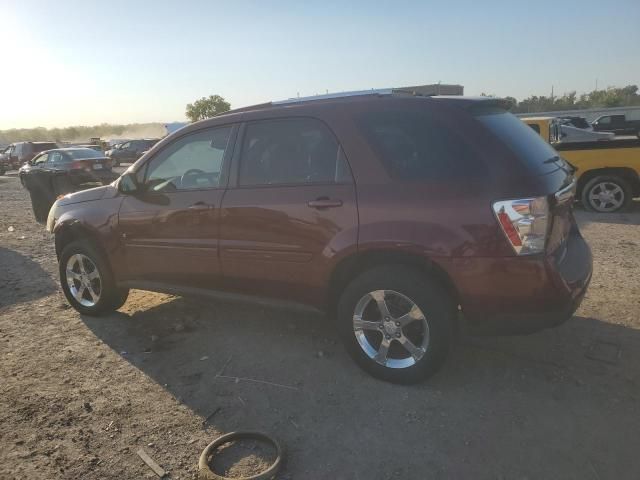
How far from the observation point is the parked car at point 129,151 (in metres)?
32.1

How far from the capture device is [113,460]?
280 centimetres

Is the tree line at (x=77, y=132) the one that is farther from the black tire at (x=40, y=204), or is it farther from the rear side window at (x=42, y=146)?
the black tire at (x=40, y=204)

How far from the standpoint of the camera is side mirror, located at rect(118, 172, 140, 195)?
432cm

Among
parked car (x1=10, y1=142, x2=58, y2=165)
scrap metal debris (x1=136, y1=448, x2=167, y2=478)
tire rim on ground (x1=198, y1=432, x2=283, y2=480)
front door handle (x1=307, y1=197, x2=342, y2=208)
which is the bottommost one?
scrap metal debris (x1=136, y1=448, x2=167, y2=478)

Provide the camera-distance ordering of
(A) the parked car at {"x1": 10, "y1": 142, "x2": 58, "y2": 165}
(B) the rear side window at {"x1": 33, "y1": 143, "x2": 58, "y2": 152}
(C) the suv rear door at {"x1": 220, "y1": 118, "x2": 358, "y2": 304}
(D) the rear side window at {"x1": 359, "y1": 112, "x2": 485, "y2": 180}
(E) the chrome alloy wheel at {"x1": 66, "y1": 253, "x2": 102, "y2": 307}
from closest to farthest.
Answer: (D) the rear side window at {"x1": 359, "y1": 112, "x2": 485, "y2": 180}
(C) the suv rear door at {"x1": 220, "y1": 118, "x2": 358, "y2": 304}
(E) the chrome alloy wheel at {"x1": 66, "y1": 253, "x2": 102, "y2": 307}
(B) the rear side window at {"x1": 33, "y1": 143, "x2": 58, "y2": 152}
(A) the parked car at {"x1": 10, "y1": 142, "x2": 58, "y2": 165}

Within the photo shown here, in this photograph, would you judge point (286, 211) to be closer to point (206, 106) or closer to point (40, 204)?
point (40, 204)

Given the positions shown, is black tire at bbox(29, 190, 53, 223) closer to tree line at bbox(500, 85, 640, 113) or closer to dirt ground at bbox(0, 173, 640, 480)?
dirt ground at bbox(0, 173, 640, 480)

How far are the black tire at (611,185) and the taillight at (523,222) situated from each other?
23.7ft

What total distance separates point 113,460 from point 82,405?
734 millimetres

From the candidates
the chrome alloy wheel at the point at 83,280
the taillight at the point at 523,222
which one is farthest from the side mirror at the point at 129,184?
the taillight at the point at 523,222

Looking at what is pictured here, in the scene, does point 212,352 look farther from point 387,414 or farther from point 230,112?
point 230,112

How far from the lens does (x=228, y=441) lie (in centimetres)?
291

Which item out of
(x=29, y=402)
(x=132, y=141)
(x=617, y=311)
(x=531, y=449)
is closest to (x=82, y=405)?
(x=29, y=402)

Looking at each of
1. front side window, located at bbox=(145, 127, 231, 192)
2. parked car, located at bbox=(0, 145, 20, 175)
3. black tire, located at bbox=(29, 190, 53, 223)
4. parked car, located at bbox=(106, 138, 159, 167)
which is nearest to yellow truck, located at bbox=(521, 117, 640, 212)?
front side window, located at bbox=(145, 127, 231, 192)
